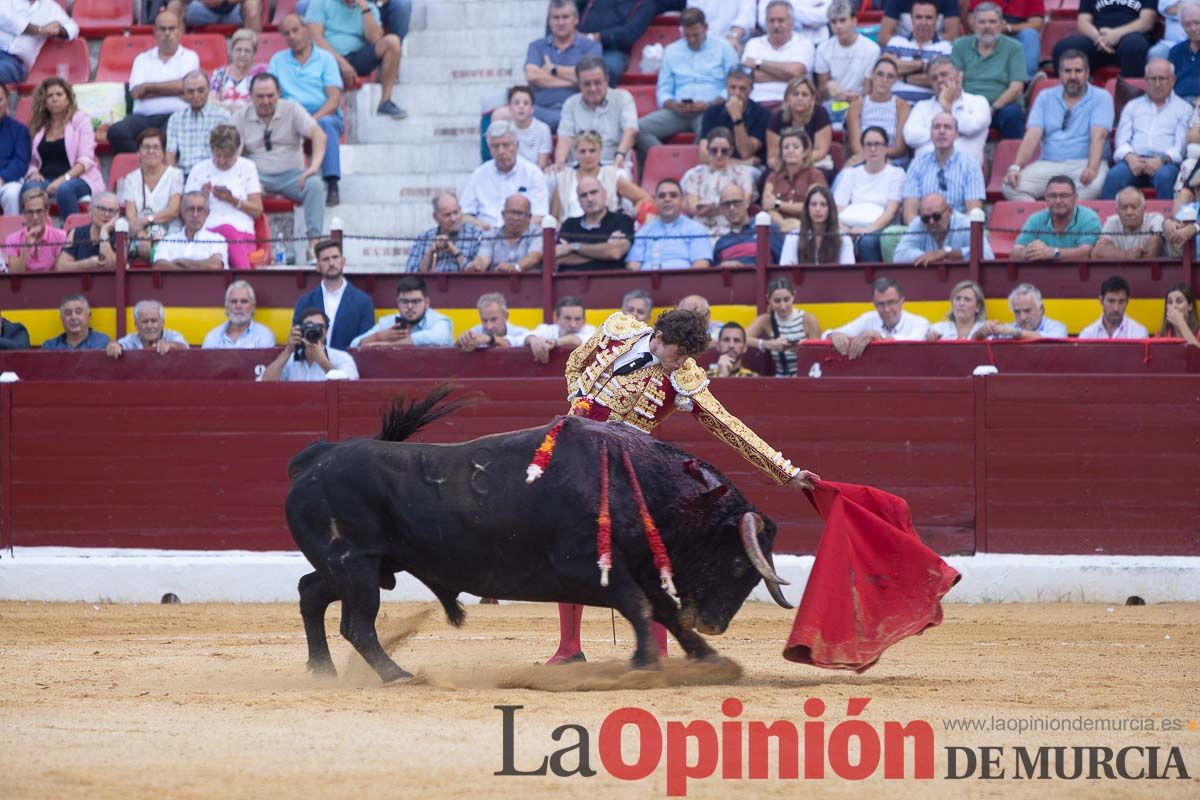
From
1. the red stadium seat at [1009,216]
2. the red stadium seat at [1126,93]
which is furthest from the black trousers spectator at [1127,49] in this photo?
the red stadium seat at [1009,216]

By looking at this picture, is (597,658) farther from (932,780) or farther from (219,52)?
(219,52)

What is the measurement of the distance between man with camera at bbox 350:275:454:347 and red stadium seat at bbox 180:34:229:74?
136 inches

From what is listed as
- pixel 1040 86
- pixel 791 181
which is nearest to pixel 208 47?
pixel 791 181

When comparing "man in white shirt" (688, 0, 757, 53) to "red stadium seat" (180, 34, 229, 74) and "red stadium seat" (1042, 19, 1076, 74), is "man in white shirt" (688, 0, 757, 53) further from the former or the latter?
"red stadium seat" (180, 34, 229, 74)

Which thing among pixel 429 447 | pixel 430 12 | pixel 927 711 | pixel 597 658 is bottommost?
pixel 597 658

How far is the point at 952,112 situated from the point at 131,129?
5230mm

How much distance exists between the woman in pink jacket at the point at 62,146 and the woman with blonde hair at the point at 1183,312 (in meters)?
6.42

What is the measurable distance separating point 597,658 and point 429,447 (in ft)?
3.90

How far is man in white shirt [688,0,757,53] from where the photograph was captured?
1101 centimetres

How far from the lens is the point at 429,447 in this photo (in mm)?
5422

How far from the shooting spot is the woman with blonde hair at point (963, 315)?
856 centimetres

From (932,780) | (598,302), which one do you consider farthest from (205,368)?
(932,780)

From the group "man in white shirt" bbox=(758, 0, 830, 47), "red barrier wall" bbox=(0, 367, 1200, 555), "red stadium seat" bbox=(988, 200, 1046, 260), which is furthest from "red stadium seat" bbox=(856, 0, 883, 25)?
"red barrier wall" bbox=(0, 367, 1200, 555)

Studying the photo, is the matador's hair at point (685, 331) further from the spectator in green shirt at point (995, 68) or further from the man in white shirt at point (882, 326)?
the spectator in green shirt at point (995, 68)
